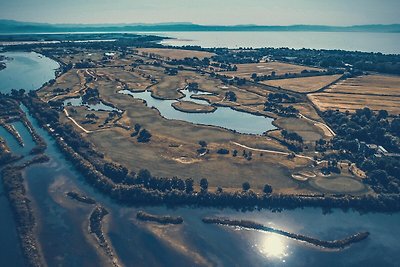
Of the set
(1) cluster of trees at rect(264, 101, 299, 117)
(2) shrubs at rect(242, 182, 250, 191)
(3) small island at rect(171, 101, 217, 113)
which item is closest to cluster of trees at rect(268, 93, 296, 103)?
(1) cluster of trees at rect(264, 101, 299, 117)

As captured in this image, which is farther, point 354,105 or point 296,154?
point 354,105

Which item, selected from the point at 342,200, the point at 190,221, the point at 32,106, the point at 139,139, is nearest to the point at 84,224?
the point at 190,221

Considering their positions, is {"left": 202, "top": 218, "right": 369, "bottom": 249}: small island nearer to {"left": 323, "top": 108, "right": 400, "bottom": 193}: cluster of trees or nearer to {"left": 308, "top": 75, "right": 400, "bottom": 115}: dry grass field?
{"left": 323, "top": 108, "right": 400, "bottom": 193}: cluster of trees

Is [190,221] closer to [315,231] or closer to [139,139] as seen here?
→ [315,231]

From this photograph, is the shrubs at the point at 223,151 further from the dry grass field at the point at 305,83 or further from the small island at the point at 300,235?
the dry grass field at the point at 305,83

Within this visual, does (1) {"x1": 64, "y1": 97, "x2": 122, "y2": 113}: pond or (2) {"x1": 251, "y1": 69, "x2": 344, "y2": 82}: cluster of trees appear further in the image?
(2) {"x1": 251, "y1": 69, "x2": 344, "y2": 82}: cluster of trees

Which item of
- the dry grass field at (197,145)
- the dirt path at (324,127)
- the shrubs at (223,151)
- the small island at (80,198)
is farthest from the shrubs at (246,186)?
the dirt path at (324,127)
